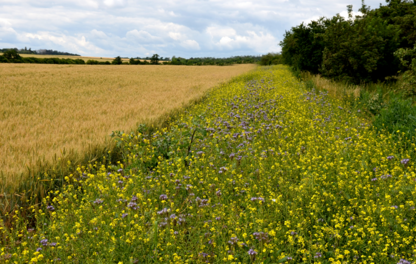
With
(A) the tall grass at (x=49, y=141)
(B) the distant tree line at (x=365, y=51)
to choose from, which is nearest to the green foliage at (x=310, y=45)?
(B) the distant tree line at (x=365, y=51)

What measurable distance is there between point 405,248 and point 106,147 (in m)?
5.51

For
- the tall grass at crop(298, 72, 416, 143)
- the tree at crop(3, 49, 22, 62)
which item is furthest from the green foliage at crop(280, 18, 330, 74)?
the tree at crop(3, 49, 22, 62)

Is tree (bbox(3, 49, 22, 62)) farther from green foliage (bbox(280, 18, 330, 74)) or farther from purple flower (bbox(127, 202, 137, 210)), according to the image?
purple flower (bbox(127, 202, 137, 210))

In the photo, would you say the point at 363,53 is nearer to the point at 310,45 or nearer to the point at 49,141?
the point at 310,45

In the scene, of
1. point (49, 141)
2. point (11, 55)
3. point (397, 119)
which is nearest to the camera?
point (49, 141)

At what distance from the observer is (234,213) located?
11.8ft

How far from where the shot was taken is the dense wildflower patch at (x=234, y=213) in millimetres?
2969

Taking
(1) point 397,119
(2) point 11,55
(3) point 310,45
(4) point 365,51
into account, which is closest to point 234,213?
(1) point 397,119

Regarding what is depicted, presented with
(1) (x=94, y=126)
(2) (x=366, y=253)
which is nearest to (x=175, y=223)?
(2) (x=366, y=253)

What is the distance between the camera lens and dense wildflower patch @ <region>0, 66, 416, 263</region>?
297cm

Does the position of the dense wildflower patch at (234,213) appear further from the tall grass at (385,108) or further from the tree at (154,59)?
the tree at (154,59)

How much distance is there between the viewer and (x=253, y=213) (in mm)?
3586

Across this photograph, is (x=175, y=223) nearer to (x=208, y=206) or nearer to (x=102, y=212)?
(x=208, y=206)

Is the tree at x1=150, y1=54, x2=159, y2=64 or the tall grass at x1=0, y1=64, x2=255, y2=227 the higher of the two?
the tree at x1=150, y1=54, x2=159, y2=64
